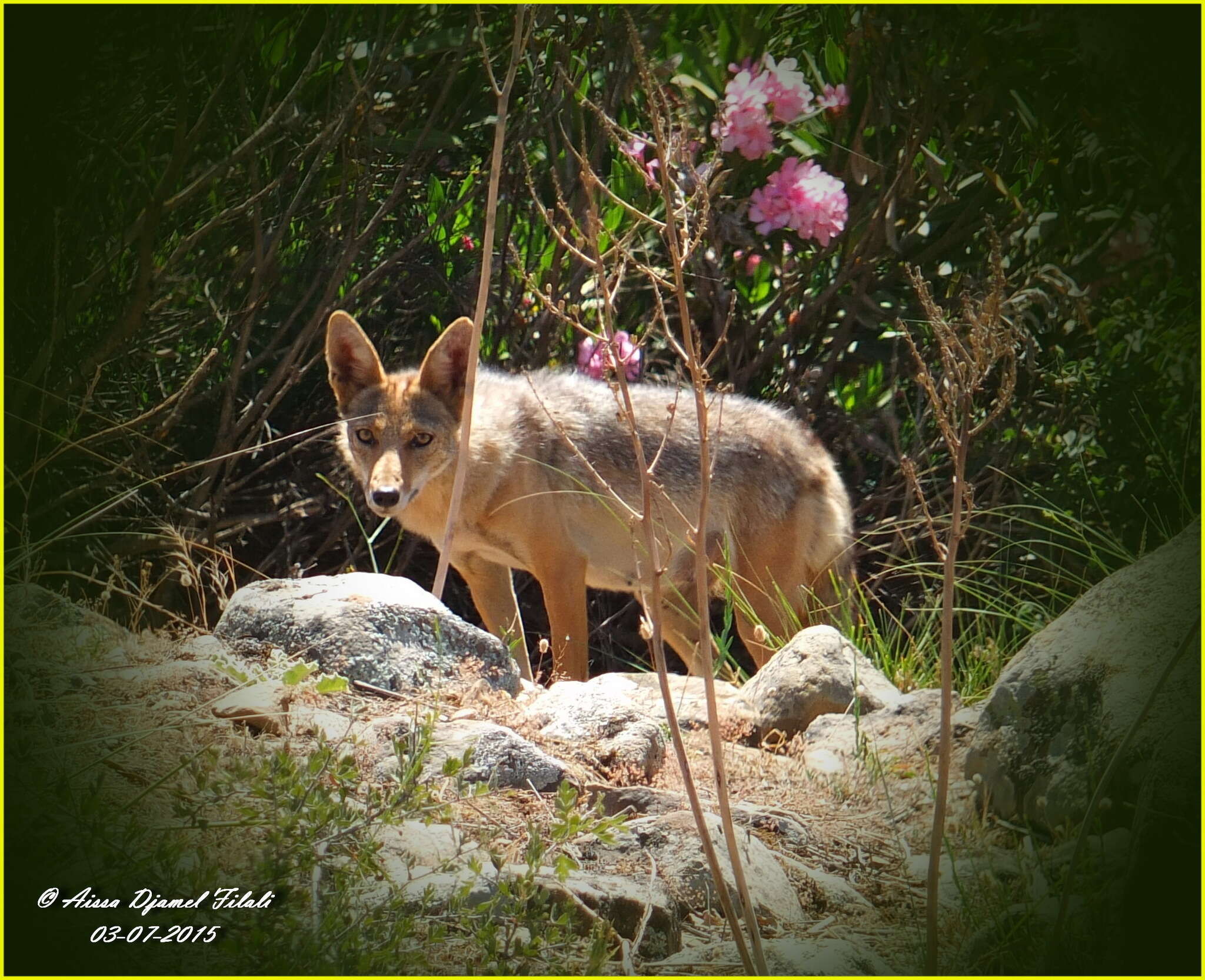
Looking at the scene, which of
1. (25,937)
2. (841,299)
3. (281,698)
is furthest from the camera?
(841,299)

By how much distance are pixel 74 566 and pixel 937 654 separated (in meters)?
4.13

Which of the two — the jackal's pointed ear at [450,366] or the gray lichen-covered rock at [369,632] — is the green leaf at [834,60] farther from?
the gray lichen-covered rock at [369,632]

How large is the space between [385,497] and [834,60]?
3.45 meters

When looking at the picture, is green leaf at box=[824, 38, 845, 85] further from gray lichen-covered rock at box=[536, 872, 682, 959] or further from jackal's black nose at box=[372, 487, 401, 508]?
gray lichen-covered rock at box=[536, 872, 682, 959]

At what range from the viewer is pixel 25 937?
2.67m

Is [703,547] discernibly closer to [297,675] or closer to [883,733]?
[297,675]

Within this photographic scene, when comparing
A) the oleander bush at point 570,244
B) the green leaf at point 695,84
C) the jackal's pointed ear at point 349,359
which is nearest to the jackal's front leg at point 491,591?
the oleander bush at point 570,244

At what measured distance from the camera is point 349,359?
5.93m

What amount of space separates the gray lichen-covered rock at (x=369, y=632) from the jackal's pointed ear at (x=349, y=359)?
179cm

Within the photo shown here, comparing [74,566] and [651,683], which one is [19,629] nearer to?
[74,566]

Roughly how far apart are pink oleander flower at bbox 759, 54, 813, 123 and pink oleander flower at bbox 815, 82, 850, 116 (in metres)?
0.22

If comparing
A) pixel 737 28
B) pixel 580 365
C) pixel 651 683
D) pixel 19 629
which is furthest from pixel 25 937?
pixel 737 28

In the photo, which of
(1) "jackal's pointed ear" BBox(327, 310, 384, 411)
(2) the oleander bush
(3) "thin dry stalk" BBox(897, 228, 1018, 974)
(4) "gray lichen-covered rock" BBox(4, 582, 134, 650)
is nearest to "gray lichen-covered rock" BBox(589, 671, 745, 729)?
(2) the oleander bush

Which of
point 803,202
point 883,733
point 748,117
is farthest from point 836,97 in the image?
point 883,733
